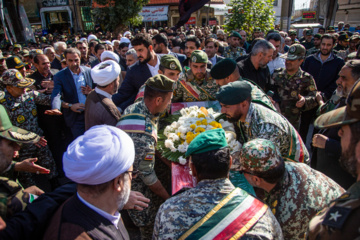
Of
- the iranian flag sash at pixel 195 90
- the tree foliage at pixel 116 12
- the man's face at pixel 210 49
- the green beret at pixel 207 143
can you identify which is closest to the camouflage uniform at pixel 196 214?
the green beret at pixel 207 143

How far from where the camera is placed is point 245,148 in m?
1.88

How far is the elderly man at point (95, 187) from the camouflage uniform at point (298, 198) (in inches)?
47.4

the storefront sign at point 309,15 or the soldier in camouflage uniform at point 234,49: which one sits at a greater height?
the storefront sign at point 309,15

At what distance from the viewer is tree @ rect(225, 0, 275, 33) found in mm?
8955

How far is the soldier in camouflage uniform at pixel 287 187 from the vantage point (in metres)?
1.80

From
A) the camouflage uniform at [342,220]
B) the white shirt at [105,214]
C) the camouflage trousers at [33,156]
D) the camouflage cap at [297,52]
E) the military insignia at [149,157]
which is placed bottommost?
the camouflage trousers at [33,156]

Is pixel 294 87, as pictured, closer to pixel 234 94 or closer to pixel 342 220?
pixel 234 94

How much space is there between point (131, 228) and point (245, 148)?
2375 mm

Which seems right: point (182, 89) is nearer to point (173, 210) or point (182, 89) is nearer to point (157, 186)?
point (157, 186)

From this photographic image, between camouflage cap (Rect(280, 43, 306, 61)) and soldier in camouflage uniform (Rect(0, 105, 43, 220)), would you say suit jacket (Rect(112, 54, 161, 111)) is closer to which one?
soldier in camouflage uniform (Rect(0, 105, 43, 220))

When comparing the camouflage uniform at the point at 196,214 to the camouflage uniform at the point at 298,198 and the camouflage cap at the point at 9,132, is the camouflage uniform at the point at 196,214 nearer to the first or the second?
the camouflage uniform at the point at 298,198

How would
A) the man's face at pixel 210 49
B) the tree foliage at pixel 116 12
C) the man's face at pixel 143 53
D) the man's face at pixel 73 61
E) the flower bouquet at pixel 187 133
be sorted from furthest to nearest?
1. the tree foliage at pixel 116 12
2. the man's face at pixel 210 49
3. the man's face at pixel 143 53
4. the man's face at pixel 73 61
5. the flower bouquet at pixel 187 133

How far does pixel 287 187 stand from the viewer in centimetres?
188

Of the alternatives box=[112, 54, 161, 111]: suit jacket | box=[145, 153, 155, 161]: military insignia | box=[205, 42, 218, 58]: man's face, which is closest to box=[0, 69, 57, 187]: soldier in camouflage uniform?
box=[112, 54, 161, 111]: suit jacket
